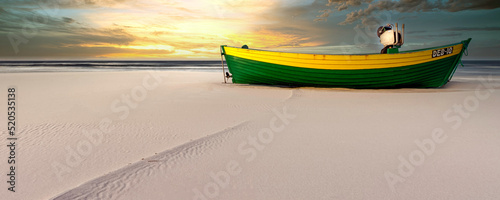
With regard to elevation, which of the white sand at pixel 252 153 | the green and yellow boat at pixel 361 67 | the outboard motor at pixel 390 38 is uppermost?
the outboard motor at pixel 390 38

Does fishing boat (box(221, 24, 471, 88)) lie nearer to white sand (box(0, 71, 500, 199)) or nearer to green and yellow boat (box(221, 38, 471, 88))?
green and yellow boat (box(221, 38, 471, 88))

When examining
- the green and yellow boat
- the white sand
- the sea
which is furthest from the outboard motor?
the sea

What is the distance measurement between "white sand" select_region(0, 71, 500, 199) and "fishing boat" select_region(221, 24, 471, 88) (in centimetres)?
405

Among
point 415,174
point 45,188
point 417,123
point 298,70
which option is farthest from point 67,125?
point 298,70

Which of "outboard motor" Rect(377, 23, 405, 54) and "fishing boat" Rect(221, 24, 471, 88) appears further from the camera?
"outboard motor" Rect(377, 23, 405, 54)

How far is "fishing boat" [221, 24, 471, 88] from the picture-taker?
9438mm

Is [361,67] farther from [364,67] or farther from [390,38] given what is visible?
[390,38]

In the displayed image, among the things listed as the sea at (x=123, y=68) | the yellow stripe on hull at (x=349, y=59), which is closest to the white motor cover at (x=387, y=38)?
the yellow stripe on hull at (x=349, y=59)

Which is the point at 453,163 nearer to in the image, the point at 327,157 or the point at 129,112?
the point at 327,157

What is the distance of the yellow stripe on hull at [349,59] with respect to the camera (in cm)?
935

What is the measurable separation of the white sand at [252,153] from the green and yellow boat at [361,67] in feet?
13.3

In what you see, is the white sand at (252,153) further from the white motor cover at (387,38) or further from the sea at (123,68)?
the sea at (123,68)

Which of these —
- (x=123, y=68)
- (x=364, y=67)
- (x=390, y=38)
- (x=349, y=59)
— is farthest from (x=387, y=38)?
(x=123, y=68)

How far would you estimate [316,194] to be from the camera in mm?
2174
